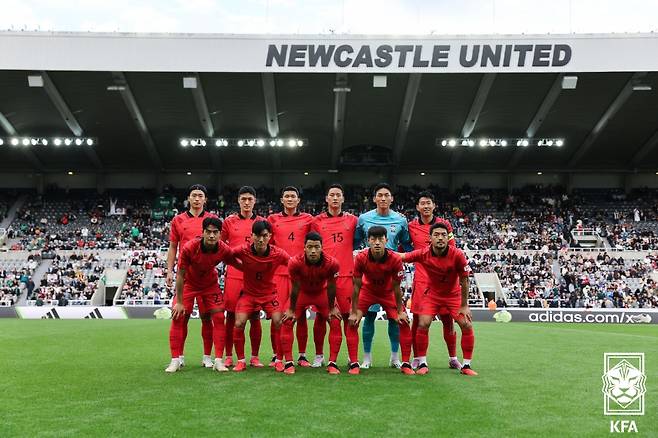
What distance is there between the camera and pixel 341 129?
33.1 meters

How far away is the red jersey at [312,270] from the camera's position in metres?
7.84

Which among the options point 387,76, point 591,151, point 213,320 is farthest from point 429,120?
point 213,320

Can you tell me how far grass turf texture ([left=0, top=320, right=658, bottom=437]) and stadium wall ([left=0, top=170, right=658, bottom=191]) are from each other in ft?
98.2

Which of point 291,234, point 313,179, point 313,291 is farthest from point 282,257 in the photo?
point 313,179

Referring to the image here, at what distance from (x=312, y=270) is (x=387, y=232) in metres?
1.43

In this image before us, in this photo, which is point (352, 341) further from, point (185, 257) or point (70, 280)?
point (70, 280)

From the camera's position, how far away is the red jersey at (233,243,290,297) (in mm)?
8062

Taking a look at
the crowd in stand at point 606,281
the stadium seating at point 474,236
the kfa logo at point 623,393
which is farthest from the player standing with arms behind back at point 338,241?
the crowd in stand at point 606,281

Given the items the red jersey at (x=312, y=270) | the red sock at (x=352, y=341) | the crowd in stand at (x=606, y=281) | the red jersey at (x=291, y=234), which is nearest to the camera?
the red jersey at (x=312, y=270)

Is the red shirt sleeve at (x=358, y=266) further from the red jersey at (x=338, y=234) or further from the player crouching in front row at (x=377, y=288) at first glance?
the red jersey at (x=338, y=234)

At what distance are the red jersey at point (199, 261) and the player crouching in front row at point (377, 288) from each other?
1655 millimetres

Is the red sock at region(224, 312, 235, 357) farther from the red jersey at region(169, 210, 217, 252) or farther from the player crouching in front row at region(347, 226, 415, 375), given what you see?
the player crouching in front row at region(347, 226, 415, 375)

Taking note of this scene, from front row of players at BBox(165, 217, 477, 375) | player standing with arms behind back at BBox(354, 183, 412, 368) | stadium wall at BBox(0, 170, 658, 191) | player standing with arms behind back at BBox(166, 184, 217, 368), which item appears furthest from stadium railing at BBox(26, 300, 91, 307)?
player standing with arms behind back at BBox(354, 183, 412, 368)

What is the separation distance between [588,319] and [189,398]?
2189cm
